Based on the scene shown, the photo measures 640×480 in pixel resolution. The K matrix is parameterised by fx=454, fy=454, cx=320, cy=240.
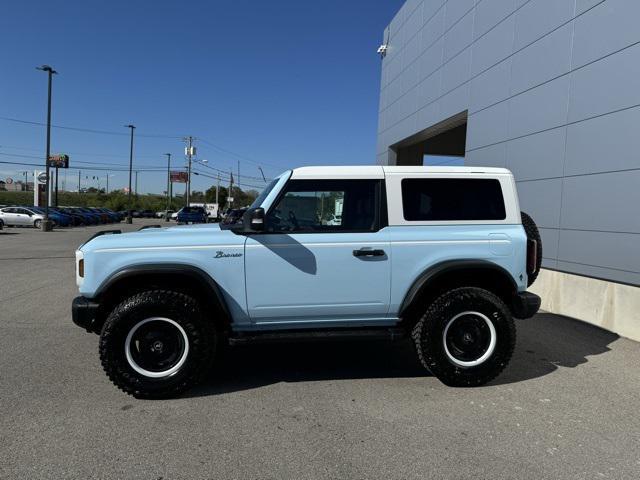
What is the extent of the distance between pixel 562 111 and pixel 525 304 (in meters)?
5.78

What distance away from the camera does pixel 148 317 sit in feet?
12.8

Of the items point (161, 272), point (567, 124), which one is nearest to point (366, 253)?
point (161, 272)

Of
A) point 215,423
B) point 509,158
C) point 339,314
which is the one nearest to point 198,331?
point 215,423

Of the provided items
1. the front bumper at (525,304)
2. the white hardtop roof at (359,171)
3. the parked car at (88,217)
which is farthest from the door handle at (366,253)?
the parked car at (88,217)

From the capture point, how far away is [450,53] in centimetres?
1367

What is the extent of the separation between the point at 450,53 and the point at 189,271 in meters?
12.5

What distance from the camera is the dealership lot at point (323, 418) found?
2936 millimetres

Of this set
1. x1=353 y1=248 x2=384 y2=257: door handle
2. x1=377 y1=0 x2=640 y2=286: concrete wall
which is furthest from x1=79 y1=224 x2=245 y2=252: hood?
x1=377 y1=0 x2=640 y2=286: concrete wall

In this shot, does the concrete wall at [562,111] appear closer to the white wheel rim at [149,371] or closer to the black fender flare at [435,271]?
the black fender flare at [435,271]

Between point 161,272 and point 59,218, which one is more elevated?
point 161,272

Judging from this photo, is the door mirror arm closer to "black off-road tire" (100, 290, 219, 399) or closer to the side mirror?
the side mirror

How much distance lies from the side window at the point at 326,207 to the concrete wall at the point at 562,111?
493 cm

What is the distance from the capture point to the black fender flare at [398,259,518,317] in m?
4.12

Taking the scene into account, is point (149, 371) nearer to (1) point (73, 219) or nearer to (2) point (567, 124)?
(2) point (567, 124)
